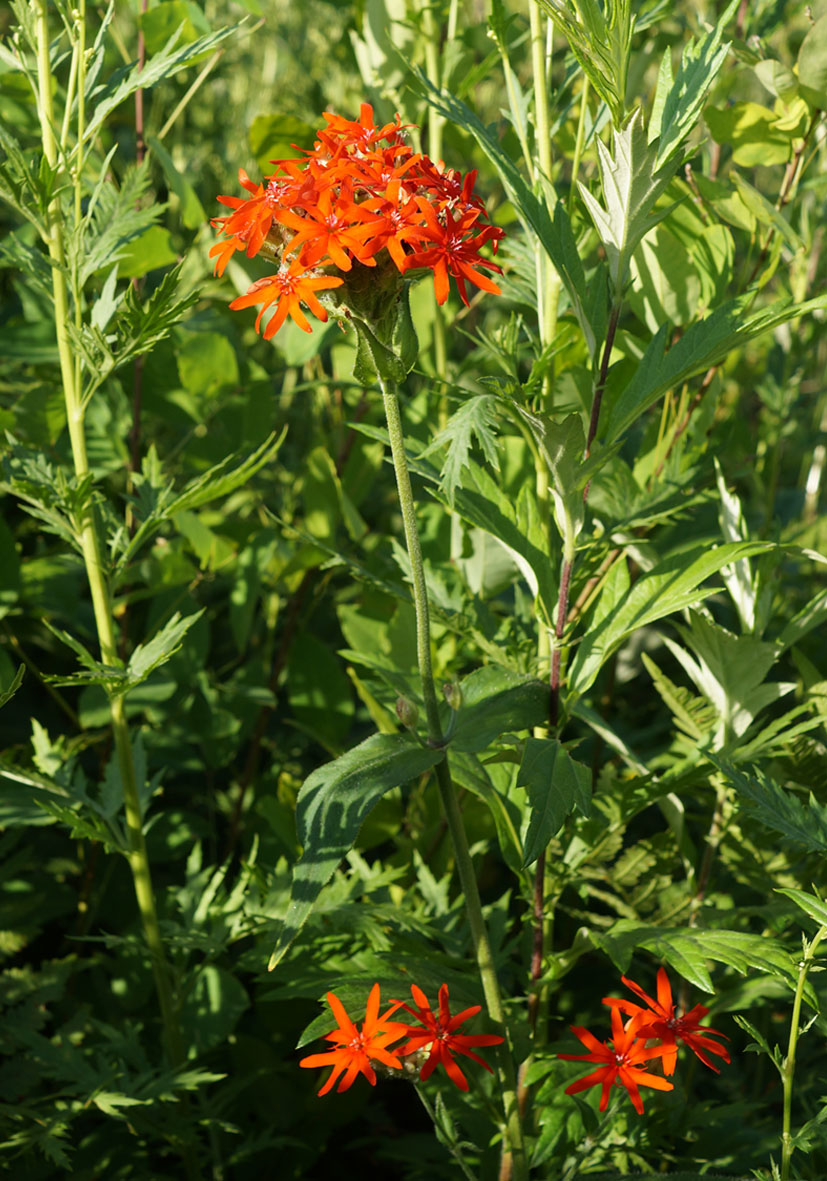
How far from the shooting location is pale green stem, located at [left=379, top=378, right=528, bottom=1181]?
2.43ft

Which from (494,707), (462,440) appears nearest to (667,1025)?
(494,707)

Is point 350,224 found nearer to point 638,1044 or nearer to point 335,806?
point 335,806

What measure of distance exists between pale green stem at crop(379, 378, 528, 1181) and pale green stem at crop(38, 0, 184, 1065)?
0.32 m

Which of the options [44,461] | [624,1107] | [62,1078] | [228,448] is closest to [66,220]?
[44,461]

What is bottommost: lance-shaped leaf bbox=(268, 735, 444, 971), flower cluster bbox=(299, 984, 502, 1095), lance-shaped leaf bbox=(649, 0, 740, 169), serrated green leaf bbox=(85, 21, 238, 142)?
flower cluster bbox=(299, 984, 502, 1095)

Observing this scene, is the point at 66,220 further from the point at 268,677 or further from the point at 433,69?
the point at 268,677

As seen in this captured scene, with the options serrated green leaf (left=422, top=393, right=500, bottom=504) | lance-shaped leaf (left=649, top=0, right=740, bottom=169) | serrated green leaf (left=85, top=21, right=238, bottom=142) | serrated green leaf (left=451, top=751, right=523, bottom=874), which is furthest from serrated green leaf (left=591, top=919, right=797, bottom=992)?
serrated green leaf (left=85, top=21, right=238, bottom=142)

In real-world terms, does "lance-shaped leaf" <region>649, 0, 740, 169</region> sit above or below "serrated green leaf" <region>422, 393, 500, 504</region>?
above

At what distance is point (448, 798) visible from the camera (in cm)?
81

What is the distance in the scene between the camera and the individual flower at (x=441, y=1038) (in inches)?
30.3

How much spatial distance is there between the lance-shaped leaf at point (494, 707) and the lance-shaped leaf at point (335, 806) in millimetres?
32

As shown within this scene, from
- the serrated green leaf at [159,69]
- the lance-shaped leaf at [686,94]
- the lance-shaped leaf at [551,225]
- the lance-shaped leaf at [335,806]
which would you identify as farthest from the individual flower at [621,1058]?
the serrated green leaf at [159,69]

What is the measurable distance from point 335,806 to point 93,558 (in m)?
0.39

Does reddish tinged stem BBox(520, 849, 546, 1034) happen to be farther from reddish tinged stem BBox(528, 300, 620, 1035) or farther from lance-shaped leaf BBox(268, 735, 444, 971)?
lance-shaped leaf BBox(268, 735, 444, 971)
